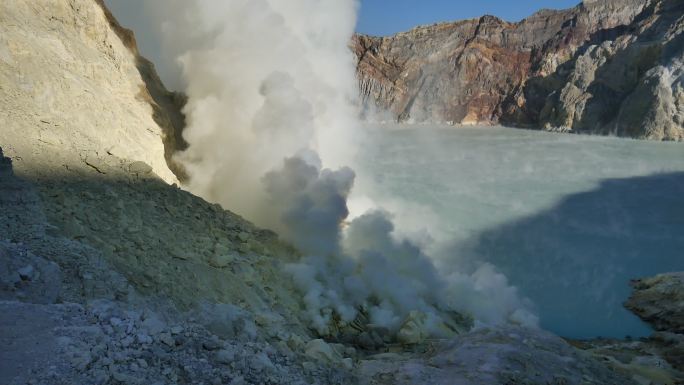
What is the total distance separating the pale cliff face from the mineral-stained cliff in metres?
32.0

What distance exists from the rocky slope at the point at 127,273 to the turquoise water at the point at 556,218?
8.30 feet

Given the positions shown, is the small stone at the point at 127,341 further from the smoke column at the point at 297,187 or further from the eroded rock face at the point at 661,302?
the eroded rock face at the point at 661,302

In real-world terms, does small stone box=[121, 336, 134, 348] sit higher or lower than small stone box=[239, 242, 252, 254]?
lower

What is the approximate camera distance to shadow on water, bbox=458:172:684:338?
7.52 metres

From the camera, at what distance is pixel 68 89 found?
18.3ft

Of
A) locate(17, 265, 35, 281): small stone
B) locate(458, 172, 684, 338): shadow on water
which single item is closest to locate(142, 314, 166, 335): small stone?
locate(17, 265, 35, 281): small stone

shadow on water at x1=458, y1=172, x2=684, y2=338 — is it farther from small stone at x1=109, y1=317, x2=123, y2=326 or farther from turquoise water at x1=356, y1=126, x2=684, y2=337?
small stone at x1=109, y1=317, x2=123, y2=326

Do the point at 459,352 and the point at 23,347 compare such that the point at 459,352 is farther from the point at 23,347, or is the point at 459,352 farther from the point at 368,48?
the point at 368,48

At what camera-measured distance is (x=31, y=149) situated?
4.75m

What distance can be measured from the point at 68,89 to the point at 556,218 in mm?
10696

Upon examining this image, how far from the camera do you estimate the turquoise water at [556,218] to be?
8164 mm

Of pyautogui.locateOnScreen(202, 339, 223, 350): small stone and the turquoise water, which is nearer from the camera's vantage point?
pyautogui.locateOnScreen(202, 339, 223, 350): small stone

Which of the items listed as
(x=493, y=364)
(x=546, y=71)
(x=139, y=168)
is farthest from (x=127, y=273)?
(x=546, y=71)

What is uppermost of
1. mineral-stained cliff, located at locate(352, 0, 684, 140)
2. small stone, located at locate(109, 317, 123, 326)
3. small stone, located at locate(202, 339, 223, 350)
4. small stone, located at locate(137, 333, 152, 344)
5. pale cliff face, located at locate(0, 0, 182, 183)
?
Result: mineral-stained cliff, located at locate(352, 0, 684, 140)
